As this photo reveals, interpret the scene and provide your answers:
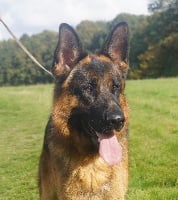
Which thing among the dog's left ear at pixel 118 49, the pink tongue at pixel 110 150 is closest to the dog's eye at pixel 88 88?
the pink tongue at pixel 110 150

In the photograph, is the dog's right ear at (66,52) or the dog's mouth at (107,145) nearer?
the dog's mouth at (107,145)

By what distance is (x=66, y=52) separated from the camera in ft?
16.2

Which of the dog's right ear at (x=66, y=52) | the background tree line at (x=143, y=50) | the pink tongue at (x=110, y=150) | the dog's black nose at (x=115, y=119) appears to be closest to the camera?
the dog's black nose at (x=115, y=119)

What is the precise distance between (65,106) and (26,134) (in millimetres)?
8456

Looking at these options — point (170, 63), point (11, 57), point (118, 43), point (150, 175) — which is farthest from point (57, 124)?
point (11, 57)

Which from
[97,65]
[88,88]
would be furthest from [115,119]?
[97,65]

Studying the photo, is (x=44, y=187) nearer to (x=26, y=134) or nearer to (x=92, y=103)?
(x=92, y=103)

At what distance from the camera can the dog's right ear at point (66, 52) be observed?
15.8ft

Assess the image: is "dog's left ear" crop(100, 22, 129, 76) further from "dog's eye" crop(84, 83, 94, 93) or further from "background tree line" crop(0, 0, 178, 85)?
"background tree line" crop(0, 0, 178, 85)

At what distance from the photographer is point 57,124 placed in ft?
15.2

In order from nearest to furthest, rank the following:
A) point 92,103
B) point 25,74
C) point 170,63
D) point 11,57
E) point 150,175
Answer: point 92,103 < point 150,175 < point 170,63 < point 25,74 < point 11,57

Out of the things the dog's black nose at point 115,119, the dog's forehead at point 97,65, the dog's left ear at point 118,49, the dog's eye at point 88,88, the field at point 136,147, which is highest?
the dog's left ear at point 118,49

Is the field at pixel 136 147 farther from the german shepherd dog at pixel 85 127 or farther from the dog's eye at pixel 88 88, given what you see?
the dog's eye at pixel 88 88

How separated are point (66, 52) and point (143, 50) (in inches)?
2453
